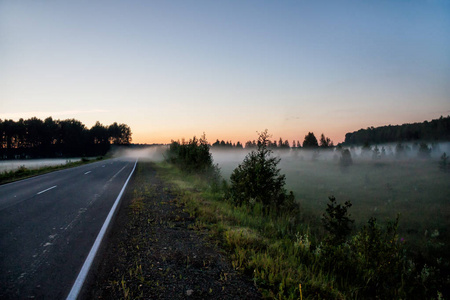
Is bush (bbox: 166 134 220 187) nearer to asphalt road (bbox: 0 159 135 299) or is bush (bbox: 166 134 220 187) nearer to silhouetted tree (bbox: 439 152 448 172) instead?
asphalt road (bbox: 0 159 135 299)

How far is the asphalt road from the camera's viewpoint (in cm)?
334

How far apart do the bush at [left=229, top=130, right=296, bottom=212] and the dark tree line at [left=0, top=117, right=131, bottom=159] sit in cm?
9841

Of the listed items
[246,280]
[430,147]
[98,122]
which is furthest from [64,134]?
[430,147]

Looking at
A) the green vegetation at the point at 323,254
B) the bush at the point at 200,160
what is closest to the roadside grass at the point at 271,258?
the green vegetation at the point at 323,254

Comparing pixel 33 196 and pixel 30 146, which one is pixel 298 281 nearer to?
pixel 33 196

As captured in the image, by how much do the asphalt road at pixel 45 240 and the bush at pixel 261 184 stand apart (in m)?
5.45

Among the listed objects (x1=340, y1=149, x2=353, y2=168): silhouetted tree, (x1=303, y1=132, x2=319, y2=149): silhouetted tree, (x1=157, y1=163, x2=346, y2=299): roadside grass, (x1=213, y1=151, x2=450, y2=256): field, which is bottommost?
(x1=213, y1=151, x2=450, y2=256): field

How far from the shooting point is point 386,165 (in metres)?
35.9

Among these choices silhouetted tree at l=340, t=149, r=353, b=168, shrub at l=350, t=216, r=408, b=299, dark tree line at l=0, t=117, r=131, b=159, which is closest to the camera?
shrub at l=350, t=216, r=408, b=299

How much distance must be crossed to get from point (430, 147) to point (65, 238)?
47.8 metres

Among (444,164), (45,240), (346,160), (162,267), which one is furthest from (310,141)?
(45,240)

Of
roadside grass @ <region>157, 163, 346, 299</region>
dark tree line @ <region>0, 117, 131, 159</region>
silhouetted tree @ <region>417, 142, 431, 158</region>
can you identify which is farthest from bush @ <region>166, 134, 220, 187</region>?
dark tree line @ <region>0, 117, 131, 159</region>

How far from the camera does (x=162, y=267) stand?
153 inches

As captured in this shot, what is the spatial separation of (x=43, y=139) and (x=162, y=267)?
4124 inches
